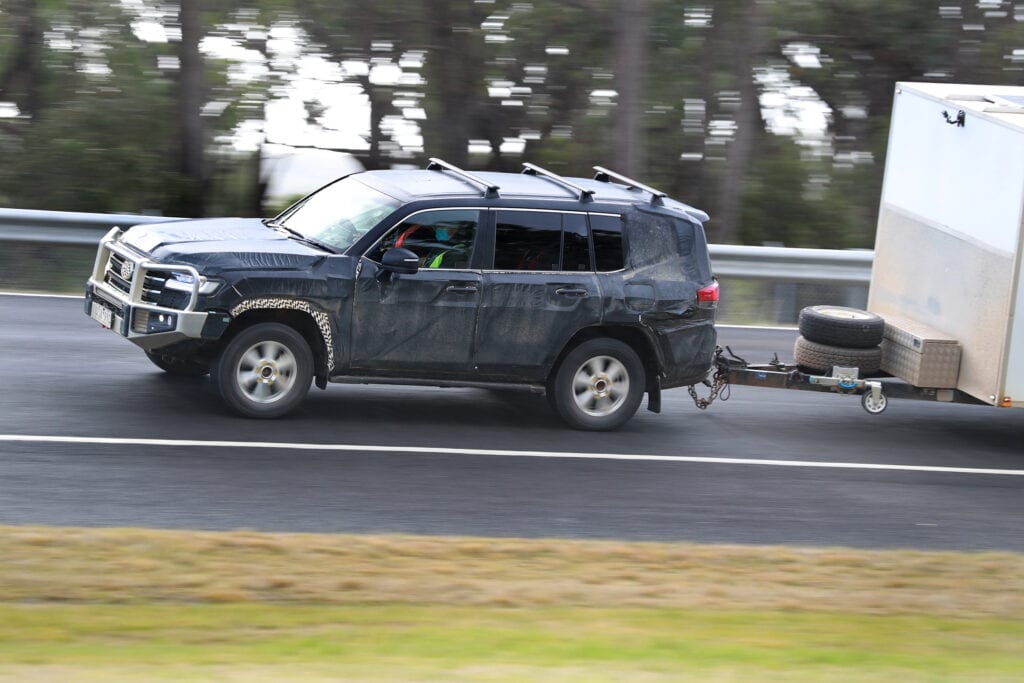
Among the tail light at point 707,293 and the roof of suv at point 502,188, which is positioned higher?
the roof of suv at point 502,188

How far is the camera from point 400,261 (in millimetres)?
10602

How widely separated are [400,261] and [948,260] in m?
4.67

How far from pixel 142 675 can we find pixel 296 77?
16333 millimetres

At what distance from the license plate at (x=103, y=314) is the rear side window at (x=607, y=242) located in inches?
146

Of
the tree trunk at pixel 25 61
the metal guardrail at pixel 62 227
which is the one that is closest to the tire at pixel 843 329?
the metal guardrail at pixel 62 227

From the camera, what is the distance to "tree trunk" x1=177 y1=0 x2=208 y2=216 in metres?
19.8

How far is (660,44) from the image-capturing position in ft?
73.8

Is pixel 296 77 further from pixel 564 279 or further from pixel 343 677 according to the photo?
pixel 343 677

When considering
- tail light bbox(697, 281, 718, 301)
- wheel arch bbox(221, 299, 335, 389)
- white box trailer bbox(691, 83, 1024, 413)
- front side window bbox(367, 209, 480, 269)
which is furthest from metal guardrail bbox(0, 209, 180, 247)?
white box trailer bbox(691, 83, 1024, 413)

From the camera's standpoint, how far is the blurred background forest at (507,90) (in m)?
19.7

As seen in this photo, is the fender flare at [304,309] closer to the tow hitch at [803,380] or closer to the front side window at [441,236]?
the front side window at [441,236]

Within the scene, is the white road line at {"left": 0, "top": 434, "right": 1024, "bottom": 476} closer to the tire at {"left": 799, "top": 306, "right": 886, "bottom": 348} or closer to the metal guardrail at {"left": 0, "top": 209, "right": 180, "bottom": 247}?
the tire at {"left": 799, "top": 306, "right": 886, "bottom": 348}

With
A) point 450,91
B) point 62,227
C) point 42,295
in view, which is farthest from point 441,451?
point 450,91

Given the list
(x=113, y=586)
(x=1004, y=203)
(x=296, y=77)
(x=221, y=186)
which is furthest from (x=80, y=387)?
(x=296, y=77)
